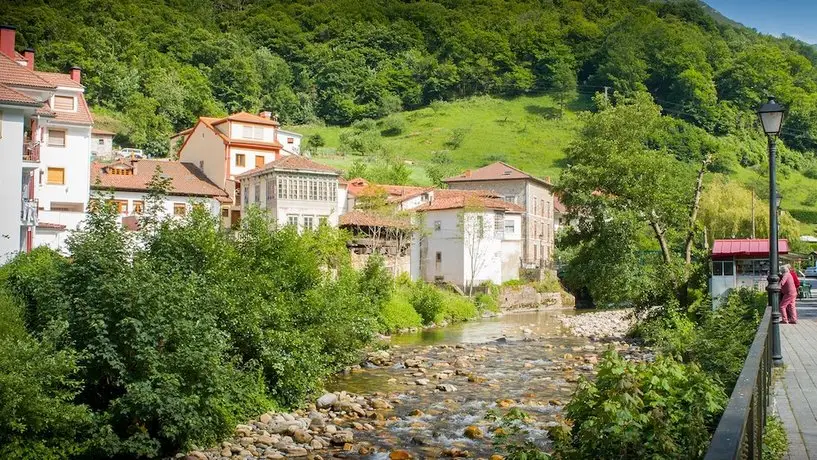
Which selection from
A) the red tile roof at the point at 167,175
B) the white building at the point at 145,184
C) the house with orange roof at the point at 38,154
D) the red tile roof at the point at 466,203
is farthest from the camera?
the red tile roof at the point at 466,203

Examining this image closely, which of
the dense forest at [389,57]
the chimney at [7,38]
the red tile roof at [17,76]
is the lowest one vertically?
the red tile roof at [17,76]

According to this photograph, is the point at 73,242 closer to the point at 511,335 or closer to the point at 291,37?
the point at 511,335

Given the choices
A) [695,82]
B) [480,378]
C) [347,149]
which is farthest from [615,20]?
[480,378]

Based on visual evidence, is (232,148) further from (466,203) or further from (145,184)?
(466,203)

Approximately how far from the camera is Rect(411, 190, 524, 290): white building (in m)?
61.7

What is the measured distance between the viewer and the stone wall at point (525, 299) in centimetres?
5900

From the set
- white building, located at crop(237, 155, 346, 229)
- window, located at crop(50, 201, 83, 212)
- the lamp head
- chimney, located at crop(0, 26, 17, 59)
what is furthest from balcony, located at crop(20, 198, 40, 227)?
the lamp head

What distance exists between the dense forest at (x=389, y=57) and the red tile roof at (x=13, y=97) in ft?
183

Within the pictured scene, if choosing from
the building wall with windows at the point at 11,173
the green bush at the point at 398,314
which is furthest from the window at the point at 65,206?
the green bush at the point at 398,314

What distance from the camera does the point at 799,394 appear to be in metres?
11.1

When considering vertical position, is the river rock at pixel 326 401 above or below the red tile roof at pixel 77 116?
below

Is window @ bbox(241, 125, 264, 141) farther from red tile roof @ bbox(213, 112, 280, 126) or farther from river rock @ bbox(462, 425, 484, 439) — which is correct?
river rock @ bbox(462, 425, 484, 439)

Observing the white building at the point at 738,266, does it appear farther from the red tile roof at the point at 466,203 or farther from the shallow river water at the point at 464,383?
the red tile roof at the point at 466,203

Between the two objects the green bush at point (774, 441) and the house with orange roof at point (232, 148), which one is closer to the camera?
the green bush at point (774, 441)
